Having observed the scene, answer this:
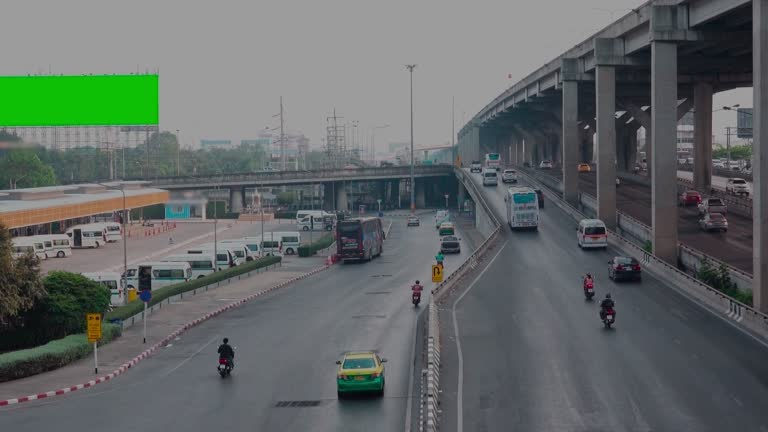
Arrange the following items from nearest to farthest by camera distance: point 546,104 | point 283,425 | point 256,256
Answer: point 283,425, point 256,256, point 546,104

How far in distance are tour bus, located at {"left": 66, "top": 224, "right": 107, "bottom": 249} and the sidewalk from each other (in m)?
32.4

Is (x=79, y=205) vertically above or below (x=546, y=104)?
below

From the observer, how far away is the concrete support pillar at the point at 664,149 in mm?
61281

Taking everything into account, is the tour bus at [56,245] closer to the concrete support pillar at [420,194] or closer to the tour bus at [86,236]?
the tour bus at [86,236]

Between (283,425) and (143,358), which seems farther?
(143,358)

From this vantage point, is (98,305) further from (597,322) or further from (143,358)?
(597,322)

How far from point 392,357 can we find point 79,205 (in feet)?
244

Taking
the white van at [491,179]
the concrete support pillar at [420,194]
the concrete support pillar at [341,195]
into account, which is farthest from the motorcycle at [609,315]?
the concrete support pillar at [420,194]

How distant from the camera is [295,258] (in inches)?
3531

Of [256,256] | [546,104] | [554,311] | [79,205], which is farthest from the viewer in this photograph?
[546,104]

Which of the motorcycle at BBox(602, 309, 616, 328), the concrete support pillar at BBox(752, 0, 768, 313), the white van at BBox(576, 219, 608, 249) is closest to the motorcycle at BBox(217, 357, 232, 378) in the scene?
the motorcycle at BBox(602, 309, 616, 328)

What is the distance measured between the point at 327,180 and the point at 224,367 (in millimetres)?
120419

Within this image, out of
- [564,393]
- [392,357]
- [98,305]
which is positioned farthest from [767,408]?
[98,305]

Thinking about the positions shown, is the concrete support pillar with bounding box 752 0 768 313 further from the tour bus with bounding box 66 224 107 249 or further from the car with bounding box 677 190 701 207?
the tour bus with bounding box 66 224 107 249
